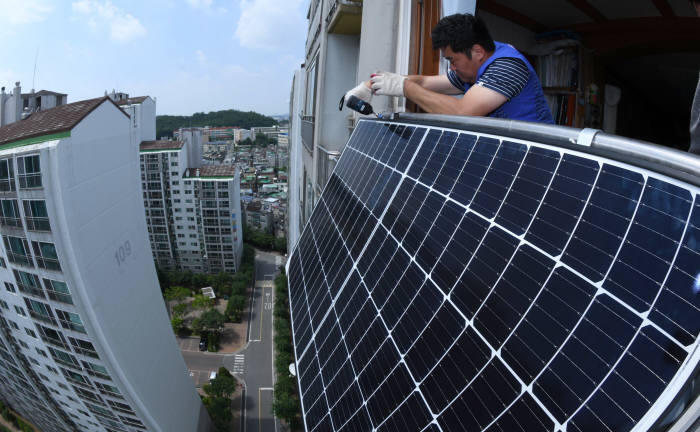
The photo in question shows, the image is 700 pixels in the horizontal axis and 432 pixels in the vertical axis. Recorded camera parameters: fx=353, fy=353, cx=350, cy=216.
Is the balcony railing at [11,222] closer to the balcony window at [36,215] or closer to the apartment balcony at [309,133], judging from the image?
the balcony window at [36,215]

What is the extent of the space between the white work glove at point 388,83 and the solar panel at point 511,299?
40.8 inches

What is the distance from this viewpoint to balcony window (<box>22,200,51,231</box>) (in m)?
9.85

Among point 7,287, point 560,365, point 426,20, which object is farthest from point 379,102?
point 7,287

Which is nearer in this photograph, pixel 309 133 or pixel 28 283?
pixel 28 283

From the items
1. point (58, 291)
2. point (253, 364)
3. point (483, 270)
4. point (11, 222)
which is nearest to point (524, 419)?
point (483, 270)

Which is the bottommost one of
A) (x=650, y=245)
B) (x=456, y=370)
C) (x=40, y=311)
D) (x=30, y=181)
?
(x=40, y=311)

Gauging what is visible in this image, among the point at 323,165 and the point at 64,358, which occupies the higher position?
the point at 323,165

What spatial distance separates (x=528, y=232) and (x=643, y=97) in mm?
15325

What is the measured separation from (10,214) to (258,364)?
→ 80.1 ft

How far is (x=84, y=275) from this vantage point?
34.2 feet

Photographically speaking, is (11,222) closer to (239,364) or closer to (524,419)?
(524,419)

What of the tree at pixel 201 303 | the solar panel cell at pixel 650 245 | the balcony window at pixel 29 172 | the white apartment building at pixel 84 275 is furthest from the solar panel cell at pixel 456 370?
the tree at pixel 201 303

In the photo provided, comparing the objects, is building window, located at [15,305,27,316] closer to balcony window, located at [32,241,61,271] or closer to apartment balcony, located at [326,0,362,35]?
balcony window, located at [32,241,61,271]

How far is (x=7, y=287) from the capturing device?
41.2 feet
